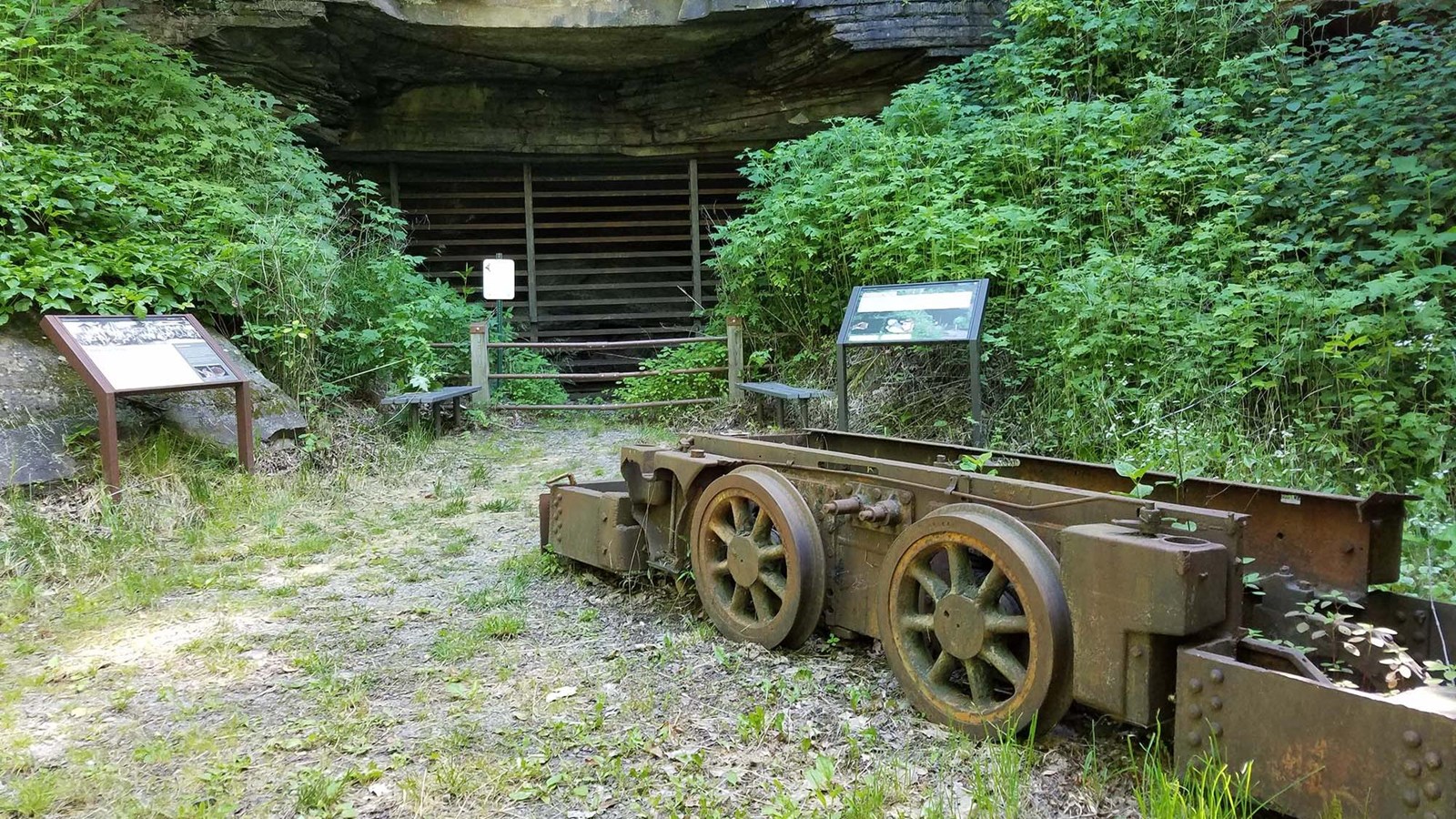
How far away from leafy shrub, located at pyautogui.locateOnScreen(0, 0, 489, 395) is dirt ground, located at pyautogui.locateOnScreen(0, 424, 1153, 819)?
265 centimetres

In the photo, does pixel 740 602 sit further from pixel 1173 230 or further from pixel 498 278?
pixel 498 278

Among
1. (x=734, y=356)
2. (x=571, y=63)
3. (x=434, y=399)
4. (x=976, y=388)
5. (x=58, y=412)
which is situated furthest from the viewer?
(x=571, y=63)

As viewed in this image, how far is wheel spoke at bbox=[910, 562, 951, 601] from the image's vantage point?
2436mm

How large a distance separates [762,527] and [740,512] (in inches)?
5.9

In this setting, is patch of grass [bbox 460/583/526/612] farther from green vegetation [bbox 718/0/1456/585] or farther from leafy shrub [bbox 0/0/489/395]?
leafy shrub [bbox 0/0/489/395]

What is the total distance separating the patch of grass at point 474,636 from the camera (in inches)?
125

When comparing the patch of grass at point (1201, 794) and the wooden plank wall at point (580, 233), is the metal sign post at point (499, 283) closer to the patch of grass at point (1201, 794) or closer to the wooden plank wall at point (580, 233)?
the wooden plank wall at point (580, 233)

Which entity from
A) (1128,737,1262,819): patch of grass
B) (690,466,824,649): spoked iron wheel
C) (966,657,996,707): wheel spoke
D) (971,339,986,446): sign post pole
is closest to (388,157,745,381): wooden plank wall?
(971,339,986,446): sign post pole

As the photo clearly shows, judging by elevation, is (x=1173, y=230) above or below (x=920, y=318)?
above

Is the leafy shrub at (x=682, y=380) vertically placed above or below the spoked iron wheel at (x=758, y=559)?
above

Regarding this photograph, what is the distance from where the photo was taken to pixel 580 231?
39.7 feet

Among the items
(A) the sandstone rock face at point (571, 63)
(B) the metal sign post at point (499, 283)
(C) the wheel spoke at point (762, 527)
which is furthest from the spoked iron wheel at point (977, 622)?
(A) the sandstone rock face at point (571, 63)

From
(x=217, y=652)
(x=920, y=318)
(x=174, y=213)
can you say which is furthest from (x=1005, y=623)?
(x=174, y=213)

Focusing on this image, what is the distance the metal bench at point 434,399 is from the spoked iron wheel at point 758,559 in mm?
4577
